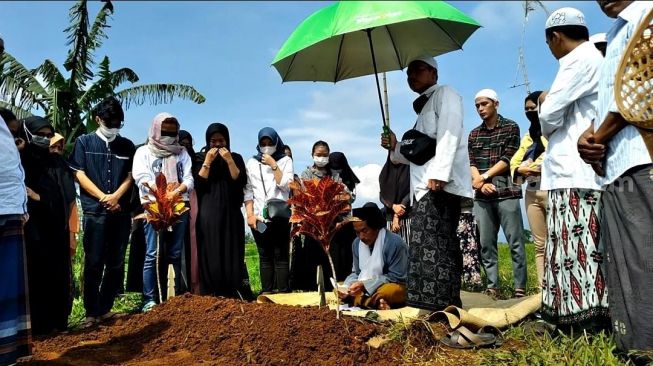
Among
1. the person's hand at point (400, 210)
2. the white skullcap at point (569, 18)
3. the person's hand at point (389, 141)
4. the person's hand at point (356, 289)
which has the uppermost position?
the white skullcap at point (569, 18)

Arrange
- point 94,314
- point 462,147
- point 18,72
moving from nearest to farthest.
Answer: point 462,147, point 94,314, point 18,72

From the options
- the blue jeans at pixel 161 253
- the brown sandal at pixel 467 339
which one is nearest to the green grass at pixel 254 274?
the blue jeans at pixel 161 253

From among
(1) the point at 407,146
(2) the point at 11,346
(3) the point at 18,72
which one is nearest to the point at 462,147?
(1) the point at 407,146

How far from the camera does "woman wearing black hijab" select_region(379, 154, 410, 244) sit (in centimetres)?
589

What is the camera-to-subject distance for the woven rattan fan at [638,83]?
232 centimetres

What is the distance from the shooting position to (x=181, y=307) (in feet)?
14.4

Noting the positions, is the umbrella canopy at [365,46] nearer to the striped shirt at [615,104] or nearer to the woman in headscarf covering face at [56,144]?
the striped shirt at [615,104]

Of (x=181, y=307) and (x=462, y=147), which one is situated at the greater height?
(x=462, y=147)

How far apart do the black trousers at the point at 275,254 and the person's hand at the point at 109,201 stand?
1641mm

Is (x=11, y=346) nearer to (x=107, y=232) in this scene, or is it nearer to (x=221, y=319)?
(x=221, y=319)

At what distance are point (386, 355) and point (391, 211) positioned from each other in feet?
9.87

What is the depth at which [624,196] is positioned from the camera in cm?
266

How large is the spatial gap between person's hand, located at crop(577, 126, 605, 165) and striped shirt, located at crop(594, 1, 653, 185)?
0.04 metres

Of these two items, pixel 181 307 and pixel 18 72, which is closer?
pixel 181 307
